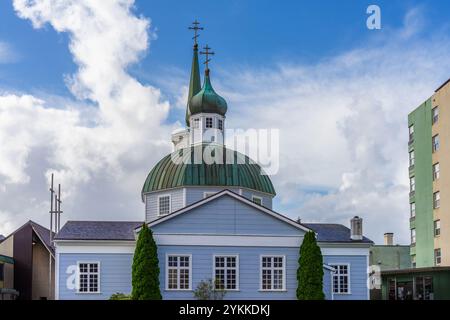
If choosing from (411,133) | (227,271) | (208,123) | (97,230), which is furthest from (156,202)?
(411,133)

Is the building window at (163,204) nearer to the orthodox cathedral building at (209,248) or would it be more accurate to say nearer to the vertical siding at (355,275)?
the orthodox cathedral building at (209,248)

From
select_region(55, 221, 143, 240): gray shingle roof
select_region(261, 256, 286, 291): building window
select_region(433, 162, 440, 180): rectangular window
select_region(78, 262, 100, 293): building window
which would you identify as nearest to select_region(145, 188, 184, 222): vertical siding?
select_region(55, 221, 143, 240): gray shingle roof

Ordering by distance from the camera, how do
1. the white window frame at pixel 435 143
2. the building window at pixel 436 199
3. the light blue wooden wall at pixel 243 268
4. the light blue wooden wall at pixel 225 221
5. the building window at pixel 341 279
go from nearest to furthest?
the light blue wooden wall at pixel 243 268
the light blue wooden wall at pixel 225 221
the building window at pixel 341 279
the building window at pixel 436 199
the white window frame at pixel 435 143

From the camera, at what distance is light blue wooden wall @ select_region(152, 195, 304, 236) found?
37188mm

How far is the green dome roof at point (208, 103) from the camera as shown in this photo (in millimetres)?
48375

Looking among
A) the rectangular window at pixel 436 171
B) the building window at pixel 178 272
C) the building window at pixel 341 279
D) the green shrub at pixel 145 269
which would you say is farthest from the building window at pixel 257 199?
the rectangular window at pixel 436 171

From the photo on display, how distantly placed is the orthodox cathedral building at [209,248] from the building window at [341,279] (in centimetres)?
6

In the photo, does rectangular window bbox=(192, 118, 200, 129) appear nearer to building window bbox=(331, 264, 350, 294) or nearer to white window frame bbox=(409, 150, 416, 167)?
building window bbox=(331, 264, 350, 294)

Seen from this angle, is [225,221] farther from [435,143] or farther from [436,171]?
[435,143]

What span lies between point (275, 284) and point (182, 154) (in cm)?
1204

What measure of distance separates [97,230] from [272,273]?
10529mm

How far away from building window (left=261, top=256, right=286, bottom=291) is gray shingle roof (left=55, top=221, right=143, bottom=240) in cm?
778

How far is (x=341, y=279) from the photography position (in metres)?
40.6
